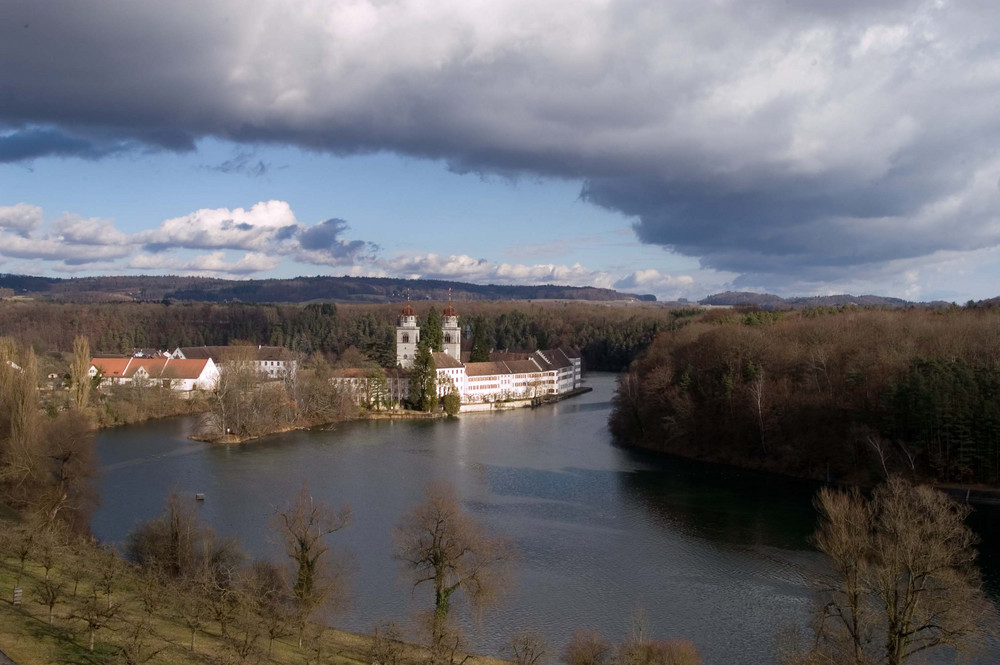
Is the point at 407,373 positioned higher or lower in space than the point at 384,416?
higher

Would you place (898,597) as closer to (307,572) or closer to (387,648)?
(387,648)

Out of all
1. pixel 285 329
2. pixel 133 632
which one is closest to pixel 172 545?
pixel 133 632

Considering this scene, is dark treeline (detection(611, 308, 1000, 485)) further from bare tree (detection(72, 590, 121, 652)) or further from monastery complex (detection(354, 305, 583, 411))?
bare tree (detection(72, 590, 121, 652))

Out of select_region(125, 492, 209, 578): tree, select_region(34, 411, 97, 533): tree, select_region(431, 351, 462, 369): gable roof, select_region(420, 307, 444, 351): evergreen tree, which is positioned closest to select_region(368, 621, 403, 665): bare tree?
select_region(125, 492, 209, 578): tree

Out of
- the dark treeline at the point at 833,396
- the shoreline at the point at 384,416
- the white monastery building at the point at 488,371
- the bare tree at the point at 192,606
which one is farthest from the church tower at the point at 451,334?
the bare tree at the point at 192,606

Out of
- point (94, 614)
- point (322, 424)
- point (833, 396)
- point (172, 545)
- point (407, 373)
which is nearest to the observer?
point (94, 614)

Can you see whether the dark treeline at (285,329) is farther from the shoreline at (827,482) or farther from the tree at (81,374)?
the shoreline at (827,482)
